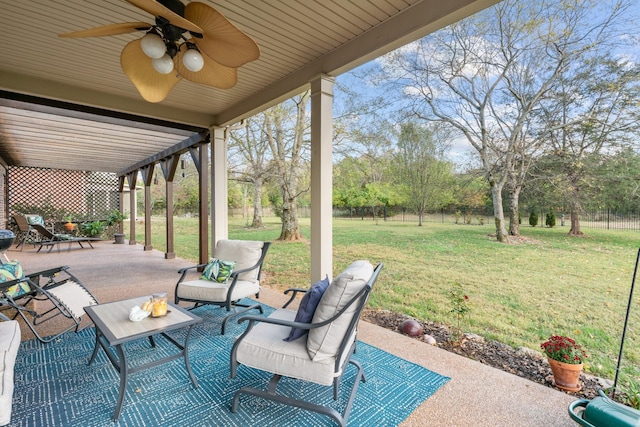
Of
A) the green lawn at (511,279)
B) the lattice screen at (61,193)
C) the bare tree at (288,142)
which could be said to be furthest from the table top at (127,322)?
the lattice screen at (61,193)

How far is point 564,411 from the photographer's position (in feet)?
6.11

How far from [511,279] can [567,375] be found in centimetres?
375

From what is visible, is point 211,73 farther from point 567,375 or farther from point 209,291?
point 567,375

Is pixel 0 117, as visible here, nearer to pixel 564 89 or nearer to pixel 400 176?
pixel 400 176

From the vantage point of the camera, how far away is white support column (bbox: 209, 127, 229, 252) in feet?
18.0

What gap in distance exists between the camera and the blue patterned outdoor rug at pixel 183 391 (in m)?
1.78

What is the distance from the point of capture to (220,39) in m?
1.86

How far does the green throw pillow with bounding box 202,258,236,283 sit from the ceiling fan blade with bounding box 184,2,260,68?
225 centimetres

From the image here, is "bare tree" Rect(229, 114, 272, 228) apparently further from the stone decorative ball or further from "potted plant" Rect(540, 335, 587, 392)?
"potted plant" Rect(540, 335, 587, 392)

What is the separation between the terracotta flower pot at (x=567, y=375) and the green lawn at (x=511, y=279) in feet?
2.88

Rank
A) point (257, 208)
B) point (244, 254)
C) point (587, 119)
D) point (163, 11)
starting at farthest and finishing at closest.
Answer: point (257, 208) → point (587, 119) → point (244, 254) → point (163, 11)

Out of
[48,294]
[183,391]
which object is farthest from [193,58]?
[48,294]

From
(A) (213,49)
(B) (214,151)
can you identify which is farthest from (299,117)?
(A) (213,49)

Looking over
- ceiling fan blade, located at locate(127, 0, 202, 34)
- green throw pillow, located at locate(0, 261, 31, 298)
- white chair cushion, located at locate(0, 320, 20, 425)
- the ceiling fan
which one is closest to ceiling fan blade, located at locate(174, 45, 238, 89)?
the ceiling fan
